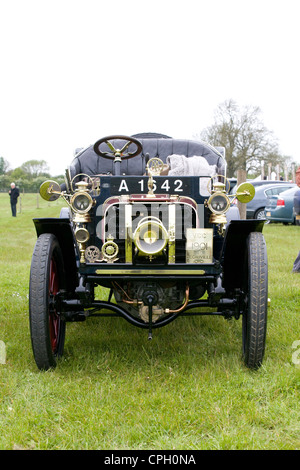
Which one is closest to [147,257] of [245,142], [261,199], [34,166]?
[261,199]

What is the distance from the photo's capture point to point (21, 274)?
25.3ft

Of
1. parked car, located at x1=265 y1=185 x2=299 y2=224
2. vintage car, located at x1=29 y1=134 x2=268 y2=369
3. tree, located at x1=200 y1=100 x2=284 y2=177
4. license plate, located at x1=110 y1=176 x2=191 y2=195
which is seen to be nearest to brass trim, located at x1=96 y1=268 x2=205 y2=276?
vintage car, located at x1=29 y1=134 x2=268 y2=369

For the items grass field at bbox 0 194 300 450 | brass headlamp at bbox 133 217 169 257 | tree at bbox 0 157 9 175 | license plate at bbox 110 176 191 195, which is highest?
tree at bbox 0 157 9 175

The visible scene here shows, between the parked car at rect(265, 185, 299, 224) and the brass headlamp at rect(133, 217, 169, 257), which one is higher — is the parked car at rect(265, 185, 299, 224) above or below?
below

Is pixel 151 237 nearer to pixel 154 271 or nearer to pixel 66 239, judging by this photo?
pixel 154 271

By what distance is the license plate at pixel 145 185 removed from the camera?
3.81 metres

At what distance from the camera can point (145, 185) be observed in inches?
150

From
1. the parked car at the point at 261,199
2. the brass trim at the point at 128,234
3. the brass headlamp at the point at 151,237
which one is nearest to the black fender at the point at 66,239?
the brass trim at the point at 128,234

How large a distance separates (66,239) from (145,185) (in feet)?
2.45

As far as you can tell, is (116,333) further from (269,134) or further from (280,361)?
(269,134)

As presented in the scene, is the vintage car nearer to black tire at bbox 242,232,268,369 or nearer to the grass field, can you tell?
black tire at bbox 242,232,268,369

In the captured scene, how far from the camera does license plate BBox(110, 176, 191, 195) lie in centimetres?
381

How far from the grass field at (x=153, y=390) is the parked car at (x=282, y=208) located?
34.9ft
